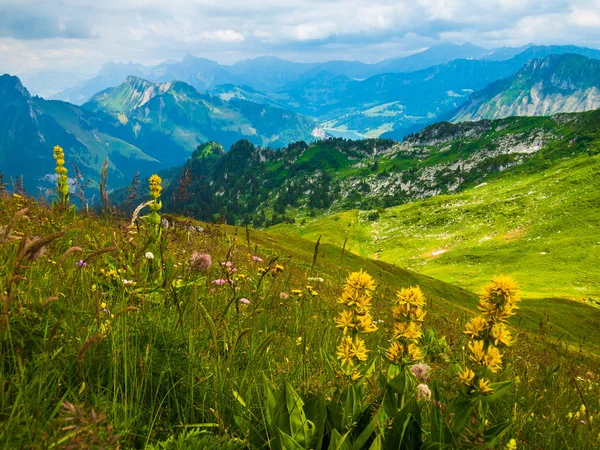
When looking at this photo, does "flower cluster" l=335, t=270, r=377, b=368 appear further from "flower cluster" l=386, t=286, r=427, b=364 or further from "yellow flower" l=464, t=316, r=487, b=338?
"yellow flower" l=464, t=316, r=487, b=338

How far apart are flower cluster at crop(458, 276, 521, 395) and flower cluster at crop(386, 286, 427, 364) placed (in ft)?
1.00

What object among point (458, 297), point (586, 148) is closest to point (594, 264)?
point (458, 297)

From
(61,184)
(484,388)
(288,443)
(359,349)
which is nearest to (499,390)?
(484,388)

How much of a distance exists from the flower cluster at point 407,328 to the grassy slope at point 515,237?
45.2 metres

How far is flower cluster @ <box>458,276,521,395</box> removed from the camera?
2203 millimetres

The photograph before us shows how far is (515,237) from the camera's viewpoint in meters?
97.1

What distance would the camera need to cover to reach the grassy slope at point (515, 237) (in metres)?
70.3

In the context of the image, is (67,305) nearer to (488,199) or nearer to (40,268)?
(40,268)

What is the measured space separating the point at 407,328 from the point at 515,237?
108m

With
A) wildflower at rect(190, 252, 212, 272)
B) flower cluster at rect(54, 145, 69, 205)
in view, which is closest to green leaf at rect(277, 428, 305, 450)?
wildflower at rect(190, 252, 212, 272)

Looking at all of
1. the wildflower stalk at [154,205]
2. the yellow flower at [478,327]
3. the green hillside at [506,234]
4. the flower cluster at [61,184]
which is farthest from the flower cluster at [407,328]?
the green hillside at [506,234]

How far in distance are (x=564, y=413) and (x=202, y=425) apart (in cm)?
358

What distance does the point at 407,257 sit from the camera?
104375 millimetres

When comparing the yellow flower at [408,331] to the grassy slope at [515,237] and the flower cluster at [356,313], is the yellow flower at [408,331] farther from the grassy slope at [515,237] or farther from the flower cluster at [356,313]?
the grassy slope at [515,237]
